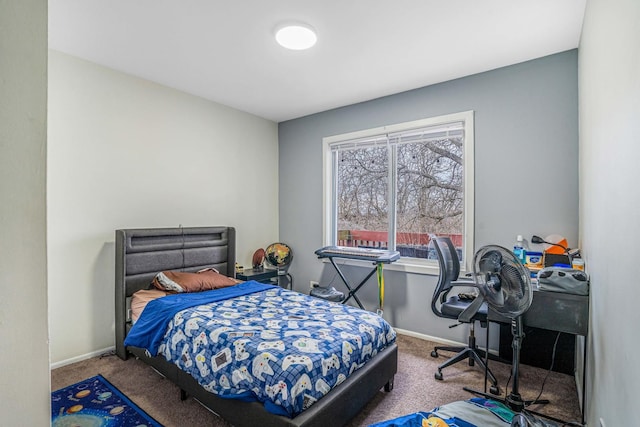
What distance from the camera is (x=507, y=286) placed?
1.91m

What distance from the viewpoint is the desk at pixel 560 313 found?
1.86 meters

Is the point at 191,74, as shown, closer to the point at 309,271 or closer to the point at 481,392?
the point at 309,271

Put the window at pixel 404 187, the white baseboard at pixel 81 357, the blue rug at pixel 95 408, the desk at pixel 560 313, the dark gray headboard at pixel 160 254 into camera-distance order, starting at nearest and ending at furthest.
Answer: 1. the desk at pixel 560 313
2. the blue rug at pixel 95 408
3. the white baseboard at pixel 81 357
4. the dark gray headboard at pixel 160 254
5. the window at pixel 404 187

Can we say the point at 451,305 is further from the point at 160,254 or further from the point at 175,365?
the point at 160,254

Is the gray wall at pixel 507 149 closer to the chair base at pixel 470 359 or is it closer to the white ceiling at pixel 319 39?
the white ceiling at pixel 319 39

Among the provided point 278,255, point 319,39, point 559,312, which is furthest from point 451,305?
point 319,39

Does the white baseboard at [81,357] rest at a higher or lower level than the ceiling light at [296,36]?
lower

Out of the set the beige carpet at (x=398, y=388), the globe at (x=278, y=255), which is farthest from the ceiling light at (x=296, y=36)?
the beige carpet at (x=398, y=388)

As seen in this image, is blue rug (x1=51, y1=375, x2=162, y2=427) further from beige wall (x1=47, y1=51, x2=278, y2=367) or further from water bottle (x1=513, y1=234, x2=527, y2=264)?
water bottle (x1=513, y1=234, x2=527, y2=264)

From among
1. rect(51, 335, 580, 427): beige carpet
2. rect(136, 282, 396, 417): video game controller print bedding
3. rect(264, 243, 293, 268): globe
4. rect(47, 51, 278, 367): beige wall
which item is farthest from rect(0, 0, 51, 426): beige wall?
rect(264, 243, 293, 268): globe

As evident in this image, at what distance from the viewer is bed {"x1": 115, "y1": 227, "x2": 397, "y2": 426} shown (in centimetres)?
176

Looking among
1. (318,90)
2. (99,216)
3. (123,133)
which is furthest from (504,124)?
(99,216)

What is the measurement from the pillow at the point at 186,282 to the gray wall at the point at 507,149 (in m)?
1.66

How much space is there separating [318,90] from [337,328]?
257cm
